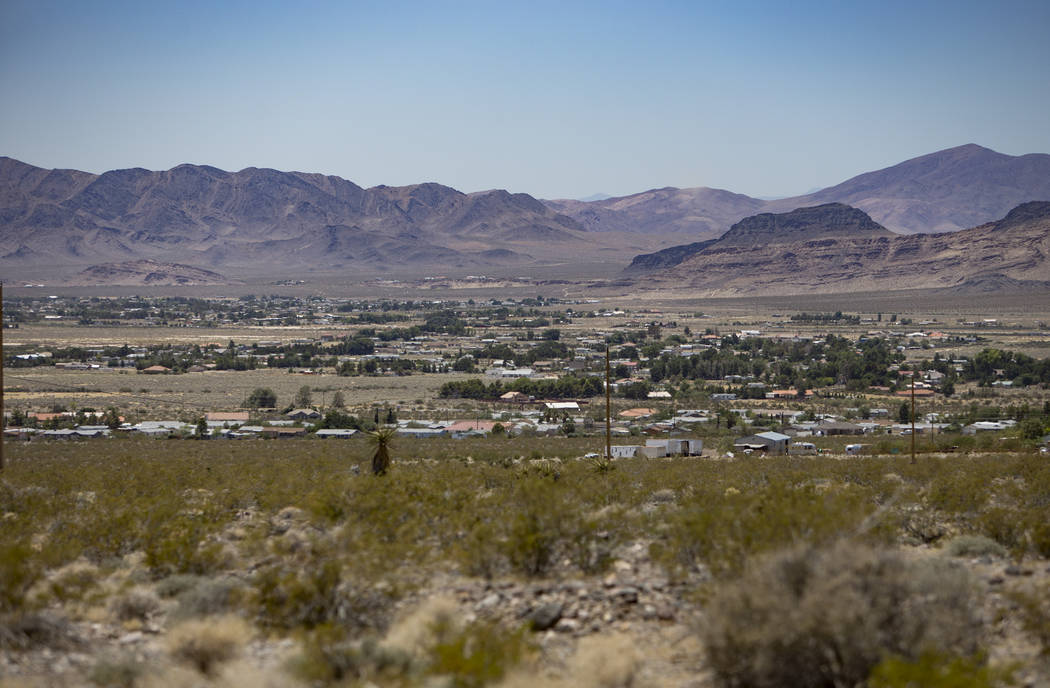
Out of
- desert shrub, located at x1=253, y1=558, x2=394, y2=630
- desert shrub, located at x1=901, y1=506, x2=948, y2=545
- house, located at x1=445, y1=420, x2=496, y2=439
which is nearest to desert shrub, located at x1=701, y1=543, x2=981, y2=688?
desert shrub, located at x1=253, y1=558, x2=394, y2=630

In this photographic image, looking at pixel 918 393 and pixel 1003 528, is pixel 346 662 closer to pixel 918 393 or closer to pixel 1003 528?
pixel 1003 528

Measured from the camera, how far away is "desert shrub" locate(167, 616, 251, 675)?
9.98m

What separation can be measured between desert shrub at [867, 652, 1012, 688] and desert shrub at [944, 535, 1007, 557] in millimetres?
5796

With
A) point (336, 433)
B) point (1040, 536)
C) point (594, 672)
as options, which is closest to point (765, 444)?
point (336, 433)

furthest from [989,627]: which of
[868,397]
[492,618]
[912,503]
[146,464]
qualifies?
[868,397]

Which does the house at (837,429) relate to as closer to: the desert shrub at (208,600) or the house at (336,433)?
the house at (336,433)

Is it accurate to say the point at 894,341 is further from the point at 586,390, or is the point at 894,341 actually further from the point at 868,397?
the point at 586,390

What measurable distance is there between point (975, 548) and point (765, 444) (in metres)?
28.4

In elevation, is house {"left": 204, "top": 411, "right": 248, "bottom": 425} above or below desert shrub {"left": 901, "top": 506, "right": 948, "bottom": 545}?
below

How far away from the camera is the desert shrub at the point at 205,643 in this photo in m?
9.98

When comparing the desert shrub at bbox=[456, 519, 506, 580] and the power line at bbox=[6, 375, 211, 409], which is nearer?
the desert shrub at bbox=[456, 519, 506, 580]

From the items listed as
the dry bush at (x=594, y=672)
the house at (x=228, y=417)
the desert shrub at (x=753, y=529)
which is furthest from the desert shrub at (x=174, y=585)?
the house at (x=228, y=417)

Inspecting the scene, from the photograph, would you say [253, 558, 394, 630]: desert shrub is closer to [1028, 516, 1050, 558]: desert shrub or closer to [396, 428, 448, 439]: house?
[1028, 516, 1050, 558]: desert shrub

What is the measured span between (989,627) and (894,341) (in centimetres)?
10078
